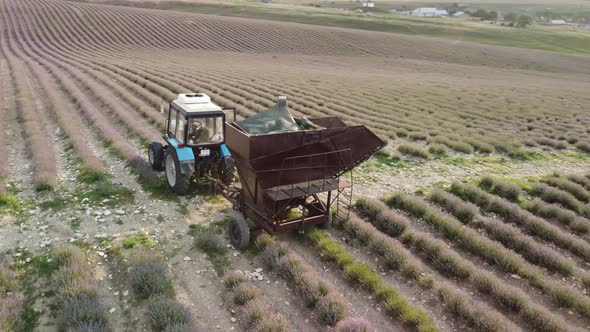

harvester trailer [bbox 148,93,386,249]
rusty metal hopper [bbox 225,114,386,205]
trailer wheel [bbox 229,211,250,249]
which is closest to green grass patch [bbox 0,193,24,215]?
harvester trailer [bbox 148,93,386,249]

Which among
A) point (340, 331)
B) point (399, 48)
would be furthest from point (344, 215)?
point (399, 48)

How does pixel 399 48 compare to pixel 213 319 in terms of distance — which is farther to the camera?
pixel 399 48

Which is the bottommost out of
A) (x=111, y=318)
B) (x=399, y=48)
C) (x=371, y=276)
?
(x=111, y=318)

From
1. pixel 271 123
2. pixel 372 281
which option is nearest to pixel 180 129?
pixel 271 123

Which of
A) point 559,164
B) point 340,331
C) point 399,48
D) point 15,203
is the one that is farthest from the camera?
point 399,48

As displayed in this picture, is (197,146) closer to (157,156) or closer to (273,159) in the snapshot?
(157,156)

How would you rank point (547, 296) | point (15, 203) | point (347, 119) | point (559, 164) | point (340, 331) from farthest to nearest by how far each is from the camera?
point (347, 119)
point (559, 164)
point (15, 203)
point (547, 296)
point (340, 331)

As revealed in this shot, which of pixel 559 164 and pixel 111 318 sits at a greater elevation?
pixel 559 164

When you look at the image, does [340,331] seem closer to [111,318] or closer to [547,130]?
[111,318]
